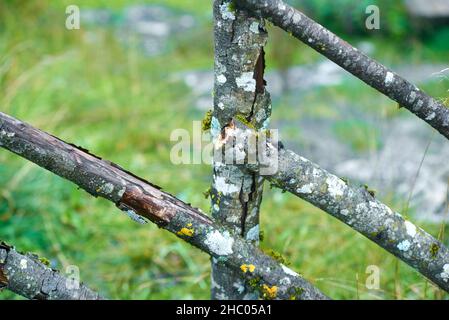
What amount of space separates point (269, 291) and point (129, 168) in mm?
2285

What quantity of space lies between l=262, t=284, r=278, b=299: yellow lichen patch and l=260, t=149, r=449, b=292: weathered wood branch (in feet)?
0.90

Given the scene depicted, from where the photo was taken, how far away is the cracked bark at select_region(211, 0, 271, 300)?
1545 millimetres

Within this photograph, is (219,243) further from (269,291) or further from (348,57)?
(348,57)

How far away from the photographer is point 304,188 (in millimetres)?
1602

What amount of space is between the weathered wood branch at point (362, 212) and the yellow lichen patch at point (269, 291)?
0.27 m

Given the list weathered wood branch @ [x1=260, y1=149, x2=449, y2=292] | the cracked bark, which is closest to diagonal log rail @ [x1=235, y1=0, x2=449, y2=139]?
the cracked bark

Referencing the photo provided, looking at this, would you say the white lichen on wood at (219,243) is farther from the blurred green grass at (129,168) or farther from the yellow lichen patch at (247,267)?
the blurred green grass at (129,168)

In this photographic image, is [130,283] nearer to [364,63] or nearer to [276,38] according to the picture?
[364,63]

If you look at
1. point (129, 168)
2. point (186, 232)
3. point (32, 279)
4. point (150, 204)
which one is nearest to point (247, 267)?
point (186, 232)

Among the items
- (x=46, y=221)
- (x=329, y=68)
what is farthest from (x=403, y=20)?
(x=46, y=221)

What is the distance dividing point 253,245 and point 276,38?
151 inches

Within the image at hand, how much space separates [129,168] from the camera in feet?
12.5

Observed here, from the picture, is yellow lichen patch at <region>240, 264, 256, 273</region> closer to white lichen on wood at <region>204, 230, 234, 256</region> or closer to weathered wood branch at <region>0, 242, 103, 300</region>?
white lichen on wood at <region>204, 230, 234, 256</region>

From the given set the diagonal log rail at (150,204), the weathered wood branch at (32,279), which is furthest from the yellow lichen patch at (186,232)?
the weathered wood branch at (32,279)
